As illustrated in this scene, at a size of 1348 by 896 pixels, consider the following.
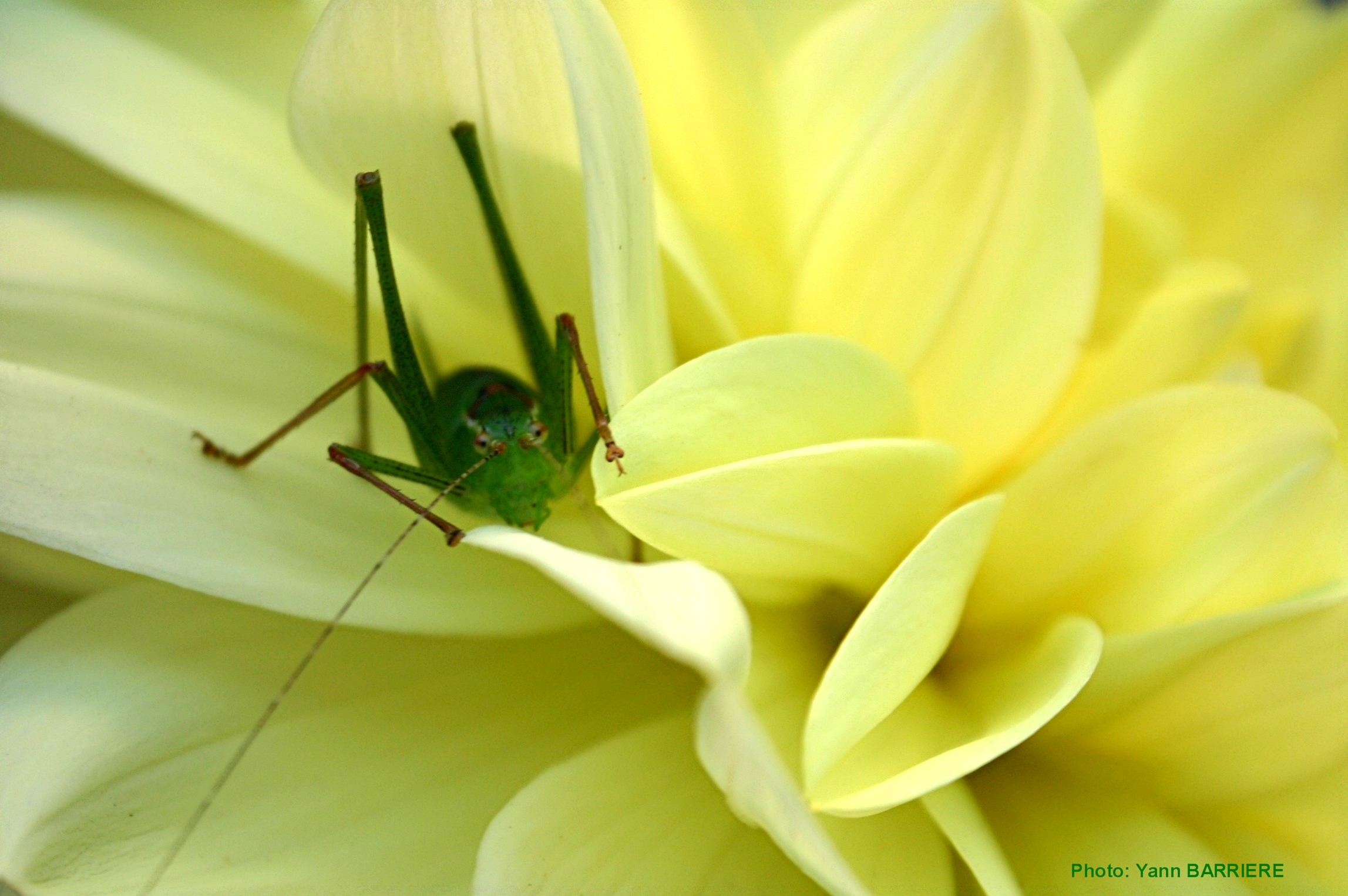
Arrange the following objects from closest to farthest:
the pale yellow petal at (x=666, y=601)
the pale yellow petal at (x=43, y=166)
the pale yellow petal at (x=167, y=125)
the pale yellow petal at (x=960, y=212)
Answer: the pale yellow petal at (x=666, y=601)
the pale yellow petal at (x=960, y=212)
the pale yellow petal at (x=167, y=125)
the pale yellow petal at (x=43, y=166)

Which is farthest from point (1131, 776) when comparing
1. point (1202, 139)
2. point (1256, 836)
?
point (1202, 139)

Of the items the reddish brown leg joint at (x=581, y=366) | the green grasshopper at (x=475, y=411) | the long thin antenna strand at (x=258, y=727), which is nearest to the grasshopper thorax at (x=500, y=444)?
the green grasshopper at (x=475, y=411)

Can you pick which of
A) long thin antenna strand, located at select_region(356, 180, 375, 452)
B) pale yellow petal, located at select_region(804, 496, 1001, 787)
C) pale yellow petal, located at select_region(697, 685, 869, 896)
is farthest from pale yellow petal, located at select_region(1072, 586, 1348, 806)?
long thin antenna strand, located at select_region(356, 180, 375, 452)

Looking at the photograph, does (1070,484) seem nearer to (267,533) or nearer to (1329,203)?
(1329,203)

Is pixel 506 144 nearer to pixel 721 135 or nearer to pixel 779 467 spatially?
pixel 721 135

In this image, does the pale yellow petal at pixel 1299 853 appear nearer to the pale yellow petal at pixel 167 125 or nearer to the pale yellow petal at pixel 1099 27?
the pale yellow petal at pixel 1099 27

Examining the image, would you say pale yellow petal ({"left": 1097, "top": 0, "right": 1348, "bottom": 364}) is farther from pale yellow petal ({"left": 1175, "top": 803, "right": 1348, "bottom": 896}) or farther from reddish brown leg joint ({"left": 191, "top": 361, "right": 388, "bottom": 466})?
reddish brown leg joint ({"left": 191, "top": 361, "right": 388, "bottom": 466})
